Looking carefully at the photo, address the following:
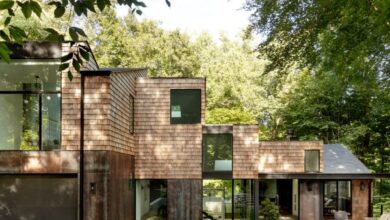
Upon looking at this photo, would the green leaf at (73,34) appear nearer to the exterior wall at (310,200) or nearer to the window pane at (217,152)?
the window pane at (217,152)

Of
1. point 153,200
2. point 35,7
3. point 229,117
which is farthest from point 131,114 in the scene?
point 229,117

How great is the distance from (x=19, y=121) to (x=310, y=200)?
12.2 meters

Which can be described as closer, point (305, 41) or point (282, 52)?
point (305, 41)

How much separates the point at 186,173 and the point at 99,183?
4.84 m

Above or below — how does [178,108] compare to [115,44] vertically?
below

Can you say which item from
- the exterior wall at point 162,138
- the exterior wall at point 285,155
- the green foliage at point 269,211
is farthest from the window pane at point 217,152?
Result: the green foliage at point 269,211

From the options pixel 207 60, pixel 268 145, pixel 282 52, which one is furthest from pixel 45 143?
pixel 207 60

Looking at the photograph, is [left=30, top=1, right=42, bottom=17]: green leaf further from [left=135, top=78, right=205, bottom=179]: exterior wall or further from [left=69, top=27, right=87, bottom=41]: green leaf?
[left=135, top=78, right=205, bottom=179]: exterior wall

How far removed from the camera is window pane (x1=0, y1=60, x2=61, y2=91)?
9.41m

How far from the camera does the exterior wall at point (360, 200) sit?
1848 cm

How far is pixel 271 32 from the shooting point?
13.2 m

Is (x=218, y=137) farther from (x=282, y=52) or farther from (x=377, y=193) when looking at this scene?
(x=377, y=193)

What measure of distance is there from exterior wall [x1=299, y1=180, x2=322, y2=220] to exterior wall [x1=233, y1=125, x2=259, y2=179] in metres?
4.15

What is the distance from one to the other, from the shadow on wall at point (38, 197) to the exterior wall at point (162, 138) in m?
4.43
